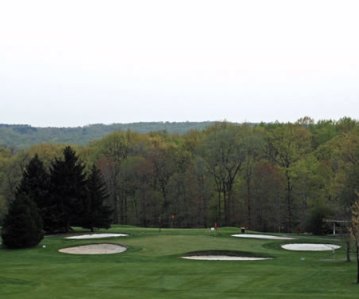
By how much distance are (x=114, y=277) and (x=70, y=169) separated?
2615 cm

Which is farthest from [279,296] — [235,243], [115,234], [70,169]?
[70,169]

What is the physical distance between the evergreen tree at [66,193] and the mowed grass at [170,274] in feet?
28.7

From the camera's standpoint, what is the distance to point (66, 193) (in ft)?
189

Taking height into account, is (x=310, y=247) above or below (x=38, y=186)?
below

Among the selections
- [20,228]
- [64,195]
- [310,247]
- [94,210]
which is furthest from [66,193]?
[310,247]

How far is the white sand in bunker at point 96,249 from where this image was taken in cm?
4590

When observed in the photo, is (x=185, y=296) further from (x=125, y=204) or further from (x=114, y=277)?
(x=125, y=204)

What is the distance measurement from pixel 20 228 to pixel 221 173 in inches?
1625

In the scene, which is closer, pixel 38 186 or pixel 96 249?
pixel 96 249

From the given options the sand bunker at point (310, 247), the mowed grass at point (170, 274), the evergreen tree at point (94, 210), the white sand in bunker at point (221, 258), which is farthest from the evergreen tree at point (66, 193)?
the sand bunker at point (310, 247)

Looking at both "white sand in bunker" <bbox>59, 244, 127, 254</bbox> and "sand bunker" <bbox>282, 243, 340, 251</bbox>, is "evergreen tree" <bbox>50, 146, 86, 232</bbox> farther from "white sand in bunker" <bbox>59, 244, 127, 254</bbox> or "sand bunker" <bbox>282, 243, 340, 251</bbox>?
"sand bunker" <bbox>282, 243, 340, 251</bbox>

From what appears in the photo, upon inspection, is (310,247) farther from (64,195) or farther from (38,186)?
(38,186)

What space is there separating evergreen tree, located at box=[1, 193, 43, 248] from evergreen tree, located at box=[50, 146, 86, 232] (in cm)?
912

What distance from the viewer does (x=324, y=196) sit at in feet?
255
